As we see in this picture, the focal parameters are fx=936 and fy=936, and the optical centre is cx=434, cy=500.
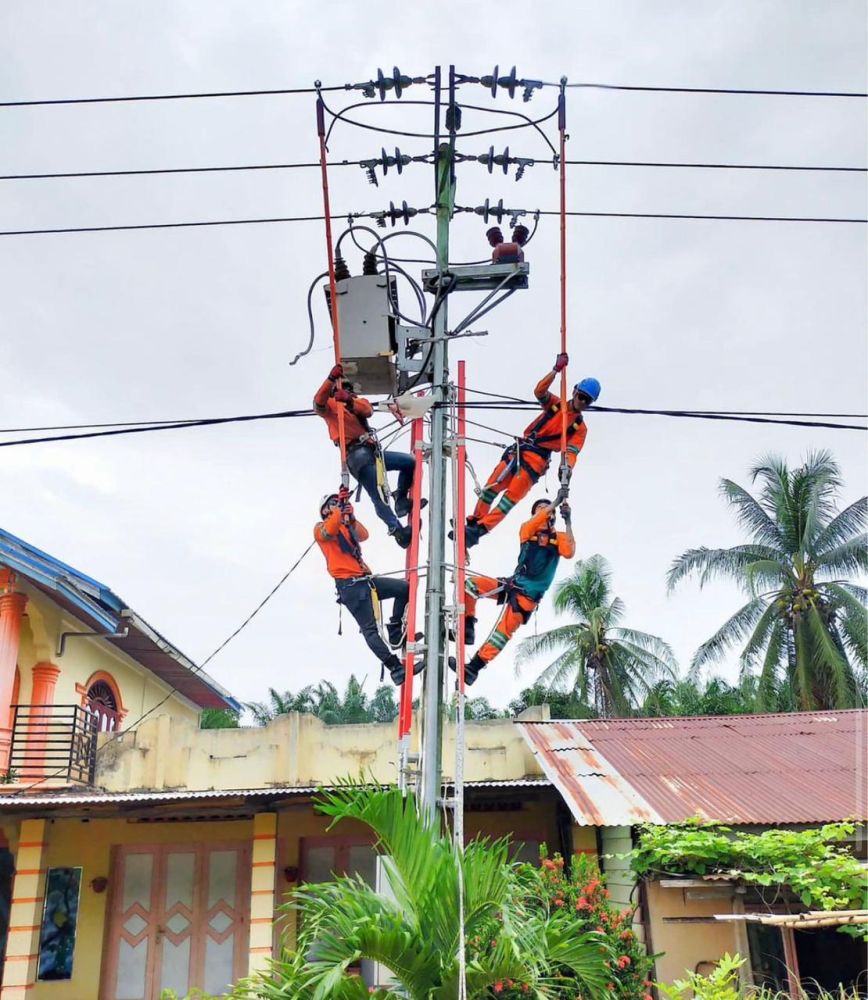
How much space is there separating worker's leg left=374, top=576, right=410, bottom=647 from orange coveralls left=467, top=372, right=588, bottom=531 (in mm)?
689

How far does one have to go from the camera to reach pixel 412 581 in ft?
19.7

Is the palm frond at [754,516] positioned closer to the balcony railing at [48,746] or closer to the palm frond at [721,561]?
the palm frond at [721,561]

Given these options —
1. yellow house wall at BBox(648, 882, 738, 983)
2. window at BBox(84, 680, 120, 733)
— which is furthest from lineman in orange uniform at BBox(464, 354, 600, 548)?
window at BBox(84, 680, 120, 733)

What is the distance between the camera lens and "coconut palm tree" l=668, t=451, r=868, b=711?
20703 millimetres

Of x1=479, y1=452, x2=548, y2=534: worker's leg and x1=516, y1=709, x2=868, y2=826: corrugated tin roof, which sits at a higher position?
x1=479, y1=452, x2=548, y2=534: worker's leg

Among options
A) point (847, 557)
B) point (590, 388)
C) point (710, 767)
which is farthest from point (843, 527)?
point (590, 388)

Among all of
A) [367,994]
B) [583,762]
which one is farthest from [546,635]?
[367,994]

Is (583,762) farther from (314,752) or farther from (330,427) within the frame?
(330,427)

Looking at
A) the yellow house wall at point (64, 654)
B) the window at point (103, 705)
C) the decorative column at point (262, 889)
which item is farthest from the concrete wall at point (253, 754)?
the window at point (103, 705)

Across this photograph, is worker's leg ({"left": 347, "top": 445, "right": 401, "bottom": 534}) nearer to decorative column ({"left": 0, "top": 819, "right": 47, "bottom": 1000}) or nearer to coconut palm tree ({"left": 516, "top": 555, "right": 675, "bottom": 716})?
decorative column ({"left": 0, "top": 819, "right": 47, "bottom": 1000})

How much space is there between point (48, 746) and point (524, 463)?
9.87 metres

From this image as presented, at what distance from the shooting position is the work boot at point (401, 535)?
6.72m

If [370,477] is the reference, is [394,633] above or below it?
below

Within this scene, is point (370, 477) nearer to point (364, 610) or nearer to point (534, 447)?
point (364, 610)
